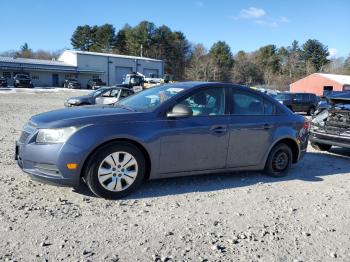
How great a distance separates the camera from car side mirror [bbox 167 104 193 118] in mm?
5195

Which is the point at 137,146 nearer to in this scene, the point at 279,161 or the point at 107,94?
the point at 279,161

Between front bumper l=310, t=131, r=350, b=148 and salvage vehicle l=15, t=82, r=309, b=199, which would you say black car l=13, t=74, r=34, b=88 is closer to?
front bumper l=310, t=131, r=350, b=148

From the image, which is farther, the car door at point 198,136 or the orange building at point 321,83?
the orange building at point 321,83

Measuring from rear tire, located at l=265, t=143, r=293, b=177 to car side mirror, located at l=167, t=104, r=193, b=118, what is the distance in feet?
6.42

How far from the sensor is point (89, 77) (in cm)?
6788

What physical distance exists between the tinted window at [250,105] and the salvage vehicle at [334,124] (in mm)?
2749

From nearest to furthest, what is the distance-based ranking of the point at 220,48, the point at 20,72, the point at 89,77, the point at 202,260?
the point at 202,260 → the point at 20,72 → the point at 89,77 → the point at 220,48

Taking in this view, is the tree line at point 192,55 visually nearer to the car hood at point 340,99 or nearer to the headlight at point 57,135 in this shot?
the car hood at point 340,99

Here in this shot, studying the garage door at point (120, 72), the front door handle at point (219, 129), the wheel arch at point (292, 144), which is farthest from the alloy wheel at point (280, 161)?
the garage door at point (120, 72)

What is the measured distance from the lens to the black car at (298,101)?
82.9ft

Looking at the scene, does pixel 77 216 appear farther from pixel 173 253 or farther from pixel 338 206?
pixel 338 206

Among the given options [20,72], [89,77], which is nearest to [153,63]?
[89,77]

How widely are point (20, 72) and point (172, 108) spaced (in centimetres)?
5848

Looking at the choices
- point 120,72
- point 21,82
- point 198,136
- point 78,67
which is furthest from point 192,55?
point 198,136
